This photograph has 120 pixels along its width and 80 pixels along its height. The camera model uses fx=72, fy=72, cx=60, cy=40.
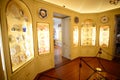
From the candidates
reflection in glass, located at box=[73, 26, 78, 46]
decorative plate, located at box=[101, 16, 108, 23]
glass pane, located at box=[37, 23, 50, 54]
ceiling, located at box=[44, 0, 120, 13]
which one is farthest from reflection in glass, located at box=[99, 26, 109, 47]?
glass pane, located at box=[37, 23, 50, 54]

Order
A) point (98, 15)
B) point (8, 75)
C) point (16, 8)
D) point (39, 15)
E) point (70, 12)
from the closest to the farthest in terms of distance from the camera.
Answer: point (8, 75), point (16, 8), point (39, 15), point (70, 12), point (98, 15)

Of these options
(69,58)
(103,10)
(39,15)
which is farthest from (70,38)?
(103,10)

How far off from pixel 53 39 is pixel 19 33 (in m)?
1.73

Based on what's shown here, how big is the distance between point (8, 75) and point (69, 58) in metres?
3.50

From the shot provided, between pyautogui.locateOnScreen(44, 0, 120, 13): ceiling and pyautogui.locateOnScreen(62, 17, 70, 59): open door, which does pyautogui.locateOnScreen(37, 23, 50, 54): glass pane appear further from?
pyautogui.locateOnScreen(62, 17, 70, 59): open door

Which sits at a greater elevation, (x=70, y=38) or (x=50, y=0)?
(x=50, y=0)

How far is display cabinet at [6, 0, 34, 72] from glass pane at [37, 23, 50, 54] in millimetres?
397

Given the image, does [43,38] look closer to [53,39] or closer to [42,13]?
[53,39]

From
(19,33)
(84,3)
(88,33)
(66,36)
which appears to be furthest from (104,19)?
(19,33)

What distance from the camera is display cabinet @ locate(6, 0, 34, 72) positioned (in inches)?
68.6

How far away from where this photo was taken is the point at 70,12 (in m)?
4.11

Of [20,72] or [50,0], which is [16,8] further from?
[20,72]

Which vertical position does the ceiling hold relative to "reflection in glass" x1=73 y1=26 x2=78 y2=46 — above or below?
above

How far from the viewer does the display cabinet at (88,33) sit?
474 cm
